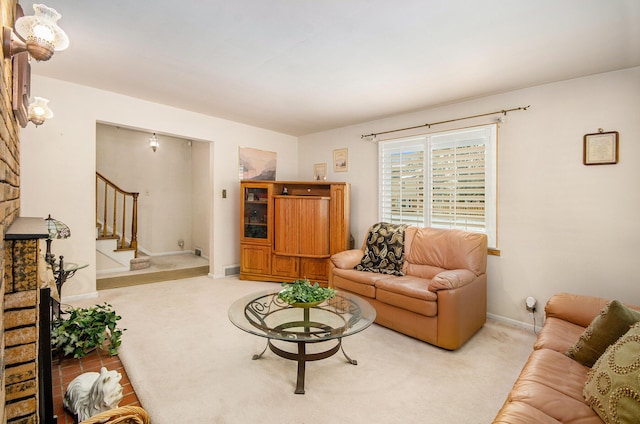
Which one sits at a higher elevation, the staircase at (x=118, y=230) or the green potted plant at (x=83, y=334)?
the staircase at (x=118, y=230)

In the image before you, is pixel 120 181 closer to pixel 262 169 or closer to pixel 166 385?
pixel 262 169

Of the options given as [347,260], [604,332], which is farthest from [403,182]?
[604,332]

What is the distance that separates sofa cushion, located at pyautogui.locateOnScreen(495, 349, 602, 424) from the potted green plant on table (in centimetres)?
131

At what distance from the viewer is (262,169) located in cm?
554

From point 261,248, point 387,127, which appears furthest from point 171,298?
point 387,127

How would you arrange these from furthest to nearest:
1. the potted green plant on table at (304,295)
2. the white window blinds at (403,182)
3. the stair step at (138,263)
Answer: the stair step at (138,263) → the white window blinds at (403,182) → the potted green plant on table at (304,295)

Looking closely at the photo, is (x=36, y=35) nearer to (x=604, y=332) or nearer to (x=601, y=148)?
(x=604, y=332)

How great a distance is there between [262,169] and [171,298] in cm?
264

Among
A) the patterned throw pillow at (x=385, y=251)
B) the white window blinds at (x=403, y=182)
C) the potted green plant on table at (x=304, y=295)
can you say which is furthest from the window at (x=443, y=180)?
the potted green plant on table at (x=304, y=295)

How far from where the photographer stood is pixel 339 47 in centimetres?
246

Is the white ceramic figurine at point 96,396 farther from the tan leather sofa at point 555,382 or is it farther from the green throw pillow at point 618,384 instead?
the green throw pillow at point 618,384

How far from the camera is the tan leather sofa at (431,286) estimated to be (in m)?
2.70

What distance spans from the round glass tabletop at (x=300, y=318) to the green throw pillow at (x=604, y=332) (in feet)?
4.09

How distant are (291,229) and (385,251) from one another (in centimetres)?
167
